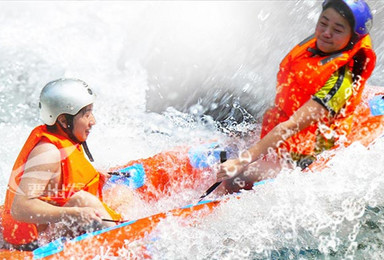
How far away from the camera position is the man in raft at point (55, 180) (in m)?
3.20

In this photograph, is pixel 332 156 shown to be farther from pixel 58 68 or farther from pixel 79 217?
pixel 58 68

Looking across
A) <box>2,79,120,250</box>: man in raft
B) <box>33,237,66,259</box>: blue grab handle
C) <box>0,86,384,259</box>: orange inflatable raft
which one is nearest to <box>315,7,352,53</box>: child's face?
<box>0,86,384,259</box>: orange inflatable raft

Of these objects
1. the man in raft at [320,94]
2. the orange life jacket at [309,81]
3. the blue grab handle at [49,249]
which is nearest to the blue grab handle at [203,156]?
the man in raft at [320,94]

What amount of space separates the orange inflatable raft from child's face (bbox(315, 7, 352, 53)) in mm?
740

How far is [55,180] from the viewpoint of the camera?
3279mm

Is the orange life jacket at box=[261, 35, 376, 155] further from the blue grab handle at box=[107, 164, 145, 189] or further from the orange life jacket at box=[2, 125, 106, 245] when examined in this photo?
the orange life jacket at box=[2, 125, 106, 245]

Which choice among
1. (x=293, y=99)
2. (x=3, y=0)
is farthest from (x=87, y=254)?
(x=3, y=0)

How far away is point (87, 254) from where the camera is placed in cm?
325

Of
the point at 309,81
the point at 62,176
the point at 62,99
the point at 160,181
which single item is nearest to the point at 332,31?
the point at 309,81

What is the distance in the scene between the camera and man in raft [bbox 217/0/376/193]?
3570 millimetres

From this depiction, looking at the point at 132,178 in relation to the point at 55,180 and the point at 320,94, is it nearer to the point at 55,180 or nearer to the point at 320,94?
the point at 55,180

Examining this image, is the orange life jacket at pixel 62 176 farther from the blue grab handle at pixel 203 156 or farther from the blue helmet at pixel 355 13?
the blue helmet at pixel 355 13

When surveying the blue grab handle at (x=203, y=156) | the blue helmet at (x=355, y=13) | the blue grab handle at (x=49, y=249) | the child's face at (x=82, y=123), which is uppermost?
the blue helmet at (x=355, y=13)

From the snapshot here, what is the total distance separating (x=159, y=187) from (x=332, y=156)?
1432mm
